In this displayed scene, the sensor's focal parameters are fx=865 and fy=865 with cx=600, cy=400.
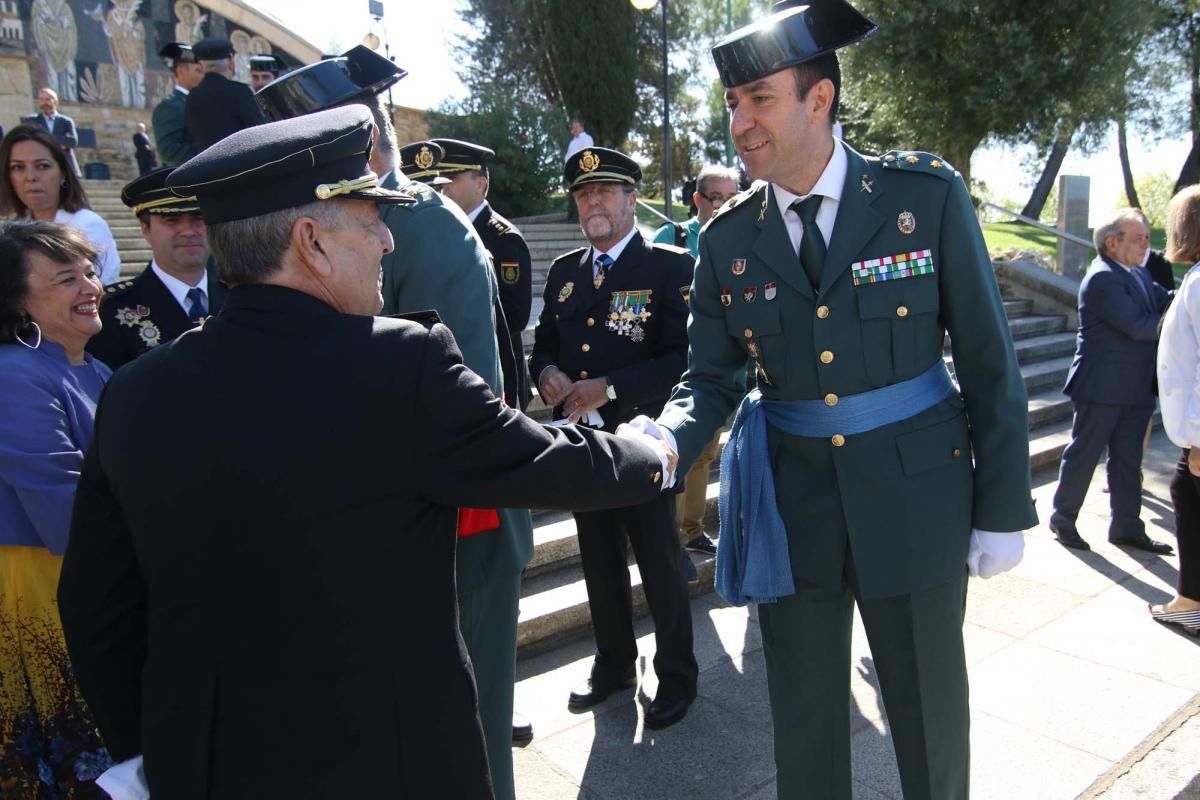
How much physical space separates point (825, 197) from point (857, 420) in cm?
62

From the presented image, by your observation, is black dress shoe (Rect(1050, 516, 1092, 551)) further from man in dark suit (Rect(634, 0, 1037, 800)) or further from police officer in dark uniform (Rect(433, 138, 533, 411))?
man in dark suit (Rect(634, 0, 1037, 800))

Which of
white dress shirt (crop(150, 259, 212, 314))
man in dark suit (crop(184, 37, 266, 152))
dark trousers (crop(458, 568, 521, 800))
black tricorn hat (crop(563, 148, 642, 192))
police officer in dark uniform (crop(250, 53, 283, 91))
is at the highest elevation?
police officer in dark uniform (crop(250, 53, 283, 91))

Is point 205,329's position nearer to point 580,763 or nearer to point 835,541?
point 835,541

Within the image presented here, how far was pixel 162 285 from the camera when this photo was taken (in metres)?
3.24

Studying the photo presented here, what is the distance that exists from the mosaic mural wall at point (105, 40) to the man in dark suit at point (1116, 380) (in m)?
22.4

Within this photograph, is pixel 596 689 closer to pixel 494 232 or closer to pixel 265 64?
pixel 494 232

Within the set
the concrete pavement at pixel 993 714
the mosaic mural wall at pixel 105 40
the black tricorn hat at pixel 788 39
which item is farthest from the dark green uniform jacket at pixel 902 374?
the mosaic mural wall at pixel 105 40

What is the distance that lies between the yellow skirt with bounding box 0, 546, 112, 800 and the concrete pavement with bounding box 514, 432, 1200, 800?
149 cm

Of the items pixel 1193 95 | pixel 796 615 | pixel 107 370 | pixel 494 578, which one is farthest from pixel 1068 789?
Answer: pixel 1193 95

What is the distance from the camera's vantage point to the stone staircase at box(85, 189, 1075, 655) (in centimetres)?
441

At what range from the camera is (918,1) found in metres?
13.9

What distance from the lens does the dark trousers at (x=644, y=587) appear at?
12.0 ft

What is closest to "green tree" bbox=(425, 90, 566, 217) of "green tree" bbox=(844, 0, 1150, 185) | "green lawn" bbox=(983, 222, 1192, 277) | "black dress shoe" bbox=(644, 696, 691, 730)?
"green tree" bbox=(844, 0, 1150, 185)

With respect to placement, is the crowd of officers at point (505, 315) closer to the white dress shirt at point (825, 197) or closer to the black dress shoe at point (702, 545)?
the white dress shirt at point (825, 197)
